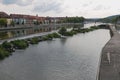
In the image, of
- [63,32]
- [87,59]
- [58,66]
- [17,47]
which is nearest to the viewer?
[58,66]

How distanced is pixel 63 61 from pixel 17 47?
39.7ft

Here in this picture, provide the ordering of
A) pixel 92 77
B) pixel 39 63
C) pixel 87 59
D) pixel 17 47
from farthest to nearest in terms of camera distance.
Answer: pixel 17 47 < pixel 87 59 < pixel 39 63 < pixel 92 77

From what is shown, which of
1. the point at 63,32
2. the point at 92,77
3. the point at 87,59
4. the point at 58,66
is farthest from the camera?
the point at 63,32

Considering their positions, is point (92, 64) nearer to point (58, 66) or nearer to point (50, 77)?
point (58, 66)

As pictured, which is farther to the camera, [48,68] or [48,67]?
[48,67]

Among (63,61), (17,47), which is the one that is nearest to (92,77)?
(63,61)

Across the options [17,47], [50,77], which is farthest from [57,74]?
[17,47]

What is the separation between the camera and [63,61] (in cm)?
2833

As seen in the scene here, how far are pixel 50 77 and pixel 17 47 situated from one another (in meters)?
17.8

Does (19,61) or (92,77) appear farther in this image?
(19,61)

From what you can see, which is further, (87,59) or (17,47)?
(17,47)

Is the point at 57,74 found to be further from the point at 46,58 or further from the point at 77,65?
the point at 46,58

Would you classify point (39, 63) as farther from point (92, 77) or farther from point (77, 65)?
point (92, 77)

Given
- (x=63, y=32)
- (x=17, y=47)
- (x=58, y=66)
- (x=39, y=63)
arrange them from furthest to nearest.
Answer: (x=63, y=32) < (x=17, y=47) < (x=39, y=63) < (x=58, y=66)
